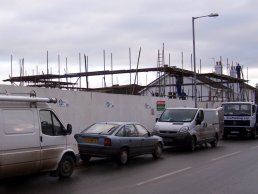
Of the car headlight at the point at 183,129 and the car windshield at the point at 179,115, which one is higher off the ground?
the car windshield at the point at 179,115

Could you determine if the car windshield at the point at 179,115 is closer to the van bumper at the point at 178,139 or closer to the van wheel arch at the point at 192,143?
the van wheel arch at the point at 192,143

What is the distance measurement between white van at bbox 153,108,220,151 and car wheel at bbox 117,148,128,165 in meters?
4.99

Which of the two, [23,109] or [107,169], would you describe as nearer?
[23,109]

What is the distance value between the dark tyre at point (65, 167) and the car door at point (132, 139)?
3.30 meters

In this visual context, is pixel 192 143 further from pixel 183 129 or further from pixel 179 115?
pixel 179 115

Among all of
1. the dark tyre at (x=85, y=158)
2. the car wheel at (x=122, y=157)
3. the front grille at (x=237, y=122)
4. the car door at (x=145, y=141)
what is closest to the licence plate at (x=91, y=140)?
the dark tyre at (x=85, y=158)

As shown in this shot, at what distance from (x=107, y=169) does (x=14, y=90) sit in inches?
202

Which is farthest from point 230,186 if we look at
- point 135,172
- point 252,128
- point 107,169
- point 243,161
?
point 252,128

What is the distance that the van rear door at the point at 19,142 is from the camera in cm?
995

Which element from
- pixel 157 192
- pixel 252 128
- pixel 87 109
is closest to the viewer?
pixel 157 192

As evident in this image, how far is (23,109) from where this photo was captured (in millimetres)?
10695

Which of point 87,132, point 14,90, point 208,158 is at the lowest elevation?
point 208,158

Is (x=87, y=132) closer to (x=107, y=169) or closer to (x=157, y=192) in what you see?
(x=107, y=169)

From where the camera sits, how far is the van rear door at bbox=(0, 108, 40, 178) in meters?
9.95
